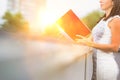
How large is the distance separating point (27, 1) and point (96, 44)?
0.71m

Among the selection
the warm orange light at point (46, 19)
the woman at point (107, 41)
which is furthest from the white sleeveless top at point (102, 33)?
the warm orange light at point (46, 19)

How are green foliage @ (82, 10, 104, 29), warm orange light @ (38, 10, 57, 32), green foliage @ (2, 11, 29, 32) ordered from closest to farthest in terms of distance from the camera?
1. green foliage @ (2, 11, 29, 32)
2. warm orange light @ (38, 10, 57, 32)
3. green foliage @ (82, 10, 104, 29)

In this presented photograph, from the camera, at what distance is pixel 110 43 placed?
330 centimetres

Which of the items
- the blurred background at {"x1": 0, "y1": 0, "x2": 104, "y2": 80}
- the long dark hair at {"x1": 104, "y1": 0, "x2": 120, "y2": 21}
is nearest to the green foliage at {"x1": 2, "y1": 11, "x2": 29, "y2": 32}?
the blurred background at {"x1": 0, "y1": 0, "x2": 104, "y2": 80}

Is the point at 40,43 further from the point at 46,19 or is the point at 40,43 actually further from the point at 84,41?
the point at 84,41

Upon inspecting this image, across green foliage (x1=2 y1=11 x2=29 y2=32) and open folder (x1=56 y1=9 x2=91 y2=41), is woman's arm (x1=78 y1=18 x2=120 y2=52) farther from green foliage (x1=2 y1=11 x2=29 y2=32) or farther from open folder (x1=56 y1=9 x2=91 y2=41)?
green foliage (x1=2 y1=11 x2=29 y2=32)

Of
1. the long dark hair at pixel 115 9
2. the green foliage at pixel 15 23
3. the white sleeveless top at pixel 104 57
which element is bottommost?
the white sleeveless top at pixel 104 57

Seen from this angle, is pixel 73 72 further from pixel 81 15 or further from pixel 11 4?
pixel 11 4

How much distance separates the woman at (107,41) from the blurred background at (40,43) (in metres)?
0.09

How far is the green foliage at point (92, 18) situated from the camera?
327 cm

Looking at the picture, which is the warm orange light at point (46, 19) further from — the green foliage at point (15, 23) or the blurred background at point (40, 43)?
the green foliage at point (15, 23)

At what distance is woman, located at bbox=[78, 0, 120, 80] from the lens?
3279mm

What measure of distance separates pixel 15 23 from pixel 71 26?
19.8 inches

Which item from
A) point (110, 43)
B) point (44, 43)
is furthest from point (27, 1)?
point (110, 43)
